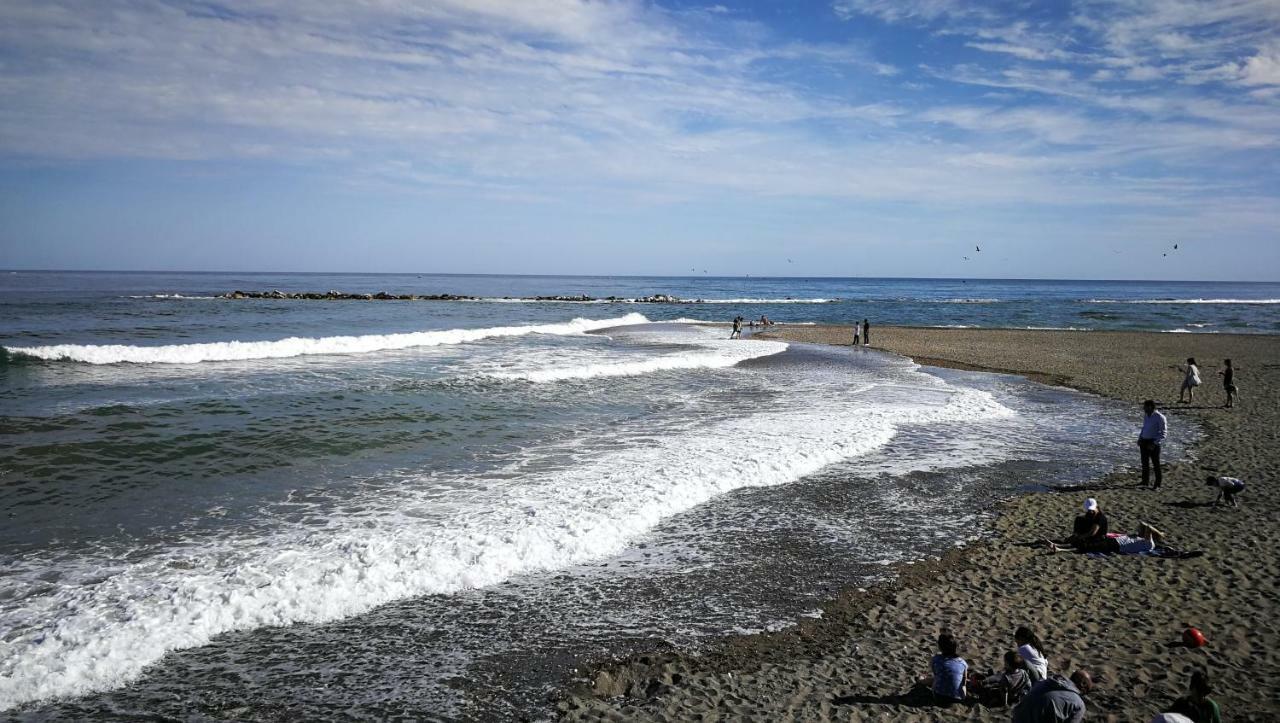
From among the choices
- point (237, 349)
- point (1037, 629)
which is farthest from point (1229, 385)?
point (237, 349)

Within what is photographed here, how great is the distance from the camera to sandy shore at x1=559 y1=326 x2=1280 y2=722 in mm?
6055

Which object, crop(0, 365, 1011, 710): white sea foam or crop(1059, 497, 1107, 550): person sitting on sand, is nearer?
crop(0, 365, 1011, 710): white sea foam

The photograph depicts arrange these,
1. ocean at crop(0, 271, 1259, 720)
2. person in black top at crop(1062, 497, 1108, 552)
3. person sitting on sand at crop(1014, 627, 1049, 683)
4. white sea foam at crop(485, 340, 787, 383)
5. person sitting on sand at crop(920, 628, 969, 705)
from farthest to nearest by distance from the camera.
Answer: white sea foam at crop(485, 340, 787, 383), person in black top at crop(1062, 497, 1108, 552), ocean at crop(0, 271, 1259, 720), person sitting on sand at crop(1014, 627, 1049, 683), person sitting on sand at crop(920, 628, 969, 705)

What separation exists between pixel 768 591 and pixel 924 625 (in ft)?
5.77

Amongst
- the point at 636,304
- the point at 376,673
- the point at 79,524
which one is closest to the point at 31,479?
the point at 79,524

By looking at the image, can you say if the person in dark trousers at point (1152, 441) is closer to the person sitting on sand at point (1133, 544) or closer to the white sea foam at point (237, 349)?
the person sitting on sand at point (1133, 544)

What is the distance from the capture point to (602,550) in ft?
31.5

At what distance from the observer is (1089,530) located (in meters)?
9.66

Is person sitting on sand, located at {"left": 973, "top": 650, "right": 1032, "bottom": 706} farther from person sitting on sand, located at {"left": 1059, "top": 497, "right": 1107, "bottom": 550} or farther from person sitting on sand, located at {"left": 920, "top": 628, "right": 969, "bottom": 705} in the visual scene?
person sitting on sand, located at {"left": 1059, "top": 497, "right": 1107, "bottom": 550}

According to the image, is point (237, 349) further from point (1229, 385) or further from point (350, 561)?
point (1229, 385)

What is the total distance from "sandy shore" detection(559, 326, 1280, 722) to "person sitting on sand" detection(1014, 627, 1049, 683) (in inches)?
15.2

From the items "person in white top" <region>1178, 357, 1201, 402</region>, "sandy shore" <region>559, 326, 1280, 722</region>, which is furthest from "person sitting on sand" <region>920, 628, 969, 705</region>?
"person in white top" <region>1178, 357, 1201, 402</region>

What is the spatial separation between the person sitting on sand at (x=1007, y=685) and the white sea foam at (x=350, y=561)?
4.93 metres

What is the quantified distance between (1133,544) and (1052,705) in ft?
18.1
